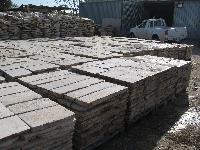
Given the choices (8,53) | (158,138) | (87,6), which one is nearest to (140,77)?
(158,138)

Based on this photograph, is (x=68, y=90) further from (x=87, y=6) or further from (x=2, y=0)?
(x=87, y=6)

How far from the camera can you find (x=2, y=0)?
25.9 m

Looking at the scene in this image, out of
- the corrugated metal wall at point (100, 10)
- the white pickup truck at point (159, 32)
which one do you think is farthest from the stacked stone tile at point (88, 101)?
the corrugated metal wall at point (100, 10)

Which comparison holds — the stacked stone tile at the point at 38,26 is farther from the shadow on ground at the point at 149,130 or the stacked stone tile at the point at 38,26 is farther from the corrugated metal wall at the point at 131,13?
the corrugated metal wall at the point at 131,13

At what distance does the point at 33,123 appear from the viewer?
3.76 meters

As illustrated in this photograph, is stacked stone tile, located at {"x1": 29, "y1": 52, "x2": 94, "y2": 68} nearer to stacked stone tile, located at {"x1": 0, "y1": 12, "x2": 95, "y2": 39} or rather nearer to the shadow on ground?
the shadow on ground

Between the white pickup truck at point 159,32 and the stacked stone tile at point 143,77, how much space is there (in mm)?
13025

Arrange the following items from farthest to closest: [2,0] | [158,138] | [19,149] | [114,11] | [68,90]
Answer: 1. [114,11]
2. [2,0]
3. [158,138]
4. [68,90]
5. [19,149]

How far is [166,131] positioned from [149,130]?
340 millimetres

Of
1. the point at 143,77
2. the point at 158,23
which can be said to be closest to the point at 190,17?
the point at 158,23

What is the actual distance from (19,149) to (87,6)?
2965 cm

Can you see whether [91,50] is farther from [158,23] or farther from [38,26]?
[158,23]

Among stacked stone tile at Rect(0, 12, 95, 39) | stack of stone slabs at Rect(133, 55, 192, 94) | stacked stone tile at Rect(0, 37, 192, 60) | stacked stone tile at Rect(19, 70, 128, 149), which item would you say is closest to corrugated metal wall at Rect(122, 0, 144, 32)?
stacked stone tile at Rect(0, 12, 95, 39)

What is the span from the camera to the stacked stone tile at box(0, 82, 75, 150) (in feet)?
11.7
